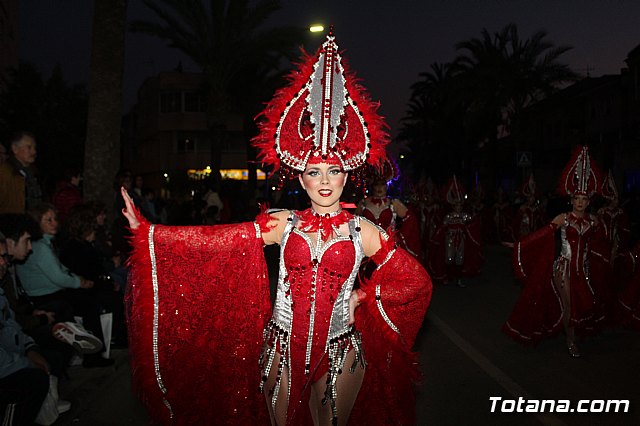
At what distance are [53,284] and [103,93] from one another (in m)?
4.07

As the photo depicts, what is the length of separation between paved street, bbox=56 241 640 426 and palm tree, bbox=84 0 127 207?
3313 millimetres

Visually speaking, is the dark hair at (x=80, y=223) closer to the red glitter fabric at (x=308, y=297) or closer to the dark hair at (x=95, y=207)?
the dark hair at (x=95, y=207)

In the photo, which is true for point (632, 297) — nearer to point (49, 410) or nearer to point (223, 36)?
point (49, 410)

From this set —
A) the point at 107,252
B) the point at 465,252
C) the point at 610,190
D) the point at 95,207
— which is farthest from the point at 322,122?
the point at 465,252

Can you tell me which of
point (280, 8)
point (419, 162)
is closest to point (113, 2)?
point (280, 8)

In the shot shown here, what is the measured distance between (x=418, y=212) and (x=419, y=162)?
36.4m

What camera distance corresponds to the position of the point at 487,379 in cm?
634

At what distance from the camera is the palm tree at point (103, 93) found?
9.50m

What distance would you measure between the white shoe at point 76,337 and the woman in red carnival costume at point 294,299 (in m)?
2.15

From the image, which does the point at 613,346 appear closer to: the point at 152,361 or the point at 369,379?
the point at 369,379

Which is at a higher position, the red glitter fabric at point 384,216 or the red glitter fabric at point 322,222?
the red glitter fabric at point 322,222

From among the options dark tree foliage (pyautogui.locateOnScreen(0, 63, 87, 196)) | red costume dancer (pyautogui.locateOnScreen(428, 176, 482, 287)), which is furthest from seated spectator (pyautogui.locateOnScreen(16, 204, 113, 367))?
dark tree foliage (pyautogui.locateOnScreen(0, 63, 87, 196))

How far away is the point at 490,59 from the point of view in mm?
27516

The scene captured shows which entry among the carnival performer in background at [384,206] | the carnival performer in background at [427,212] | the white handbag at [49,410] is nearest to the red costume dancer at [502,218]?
the carnival performer in background at [427,212]
